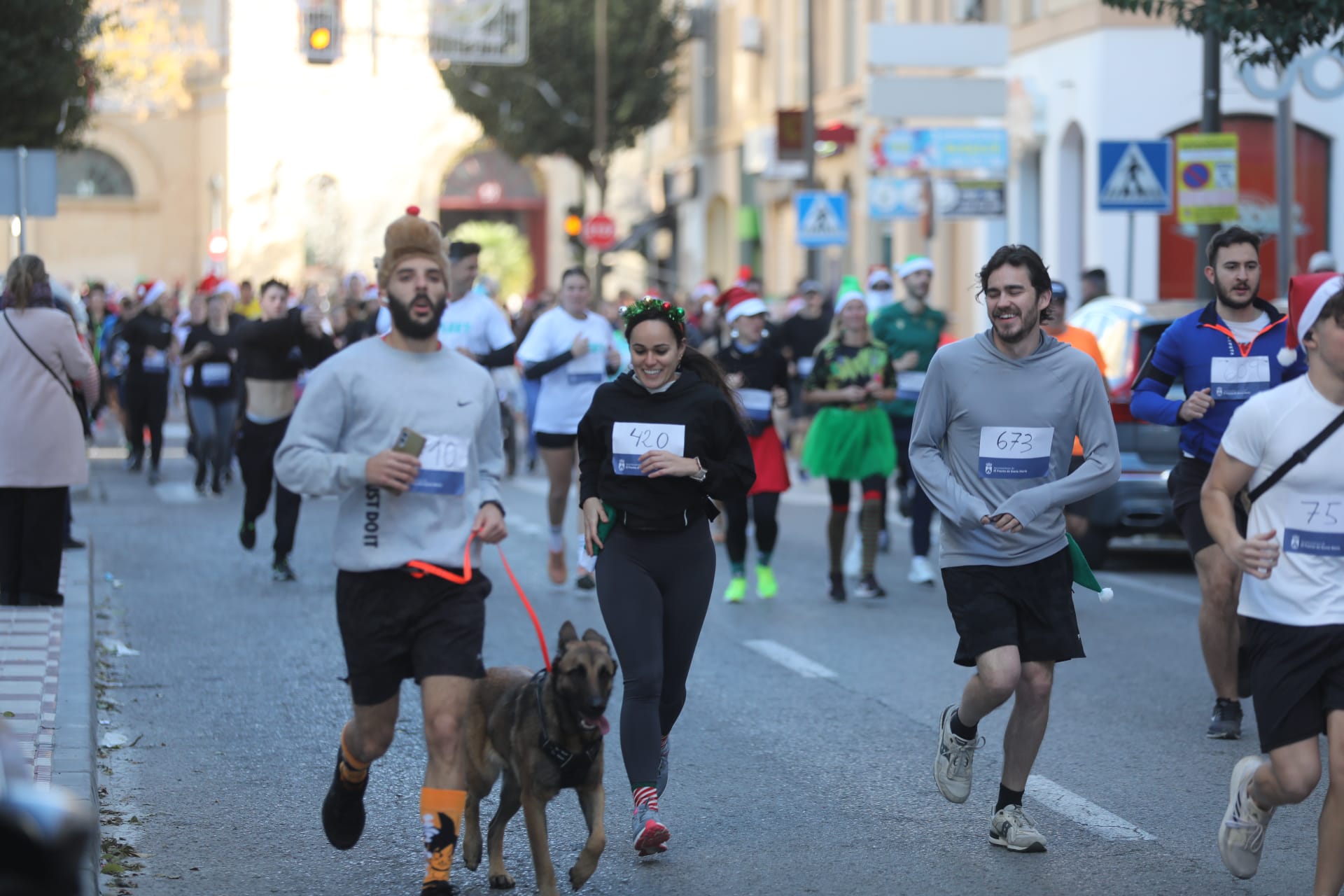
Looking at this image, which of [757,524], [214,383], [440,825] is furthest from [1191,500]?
[214,383]

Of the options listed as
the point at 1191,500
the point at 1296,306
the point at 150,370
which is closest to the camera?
the point at 1296,306

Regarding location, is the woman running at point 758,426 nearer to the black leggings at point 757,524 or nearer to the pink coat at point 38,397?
the black leggings at point 757,524

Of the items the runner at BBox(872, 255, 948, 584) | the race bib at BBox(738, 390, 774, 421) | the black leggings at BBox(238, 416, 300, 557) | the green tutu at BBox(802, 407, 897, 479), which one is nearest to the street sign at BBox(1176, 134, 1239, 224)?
the runner at BBox(872, 255, 948, 584)

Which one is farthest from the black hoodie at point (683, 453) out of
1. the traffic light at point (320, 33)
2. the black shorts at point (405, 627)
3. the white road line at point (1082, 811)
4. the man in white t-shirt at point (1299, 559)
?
the traffic light at point (320, 33)

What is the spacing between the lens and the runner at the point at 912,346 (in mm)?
13297

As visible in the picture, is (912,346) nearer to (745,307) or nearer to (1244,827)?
(745,307)

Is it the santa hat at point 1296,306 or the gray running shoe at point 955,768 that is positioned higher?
the santa hat at point 1296,306

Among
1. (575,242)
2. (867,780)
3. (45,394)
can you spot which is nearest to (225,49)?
(575,242)

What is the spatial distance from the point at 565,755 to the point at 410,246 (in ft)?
4.79

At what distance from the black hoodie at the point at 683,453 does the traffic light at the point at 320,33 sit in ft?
55.1

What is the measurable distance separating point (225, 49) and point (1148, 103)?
35.2 meters

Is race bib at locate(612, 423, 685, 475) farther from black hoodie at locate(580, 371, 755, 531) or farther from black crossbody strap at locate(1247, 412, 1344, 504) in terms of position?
black crossbody strap at locate(1247, 412, 1344, 504)

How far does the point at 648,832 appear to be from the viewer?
242 inches

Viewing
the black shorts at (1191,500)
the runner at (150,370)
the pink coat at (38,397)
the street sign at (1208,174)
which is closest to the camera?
the black shorts at (1191,500)
